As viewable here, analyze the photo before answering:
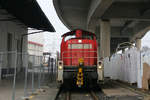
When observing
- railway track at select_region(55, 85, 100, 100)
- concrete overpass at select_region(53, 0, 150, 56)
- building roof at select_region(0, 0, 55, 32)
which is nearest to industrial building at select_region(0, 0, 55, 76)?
building roof at select_region(0, 0, 55, 32)

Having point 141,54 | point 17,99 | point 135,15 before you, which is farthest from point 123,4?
point 17,99

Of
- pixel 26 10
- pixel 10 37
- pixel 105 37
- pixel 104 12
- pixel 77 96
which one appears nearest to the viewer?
pixel 77 96

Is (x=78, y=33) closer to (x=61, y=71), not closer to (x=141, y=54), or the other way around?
(x=61, y=71)

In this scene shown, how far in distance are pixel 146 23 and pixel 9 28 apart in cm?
2347

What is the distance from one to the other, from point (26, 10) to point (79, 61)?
22.6 ft

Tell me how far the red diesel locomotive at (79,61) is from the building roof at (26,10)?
3781 mm

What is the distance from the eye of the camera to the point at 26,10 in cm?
1672

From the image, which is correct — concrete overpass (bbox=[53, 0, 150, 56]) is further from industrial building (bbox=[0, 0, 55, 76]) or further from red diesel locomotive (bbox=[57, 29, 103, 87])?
red diesel locomotive (bbox=[57, 29, 103, 87])

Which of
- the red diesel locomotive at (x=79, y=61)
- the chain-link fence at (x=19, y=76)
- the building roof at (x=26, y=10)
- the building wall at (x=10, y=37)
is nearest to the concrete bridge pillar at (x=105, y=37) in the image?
the building wall at (x=10, y=37)

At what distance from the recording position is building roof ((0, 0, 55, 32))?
48.0 feet

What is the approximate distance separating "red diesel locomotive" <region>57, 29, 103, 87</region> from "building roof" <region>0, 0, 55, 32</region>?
12.4 feet

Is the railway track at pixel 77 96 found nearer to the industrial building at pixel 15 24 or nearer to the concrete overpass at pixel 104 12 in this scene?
the industrial building at pixel 15 24

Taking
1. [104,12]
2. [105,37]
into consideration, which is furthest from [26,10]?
[105,37]

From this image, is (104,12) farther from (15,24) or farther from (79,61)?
(79,61)
